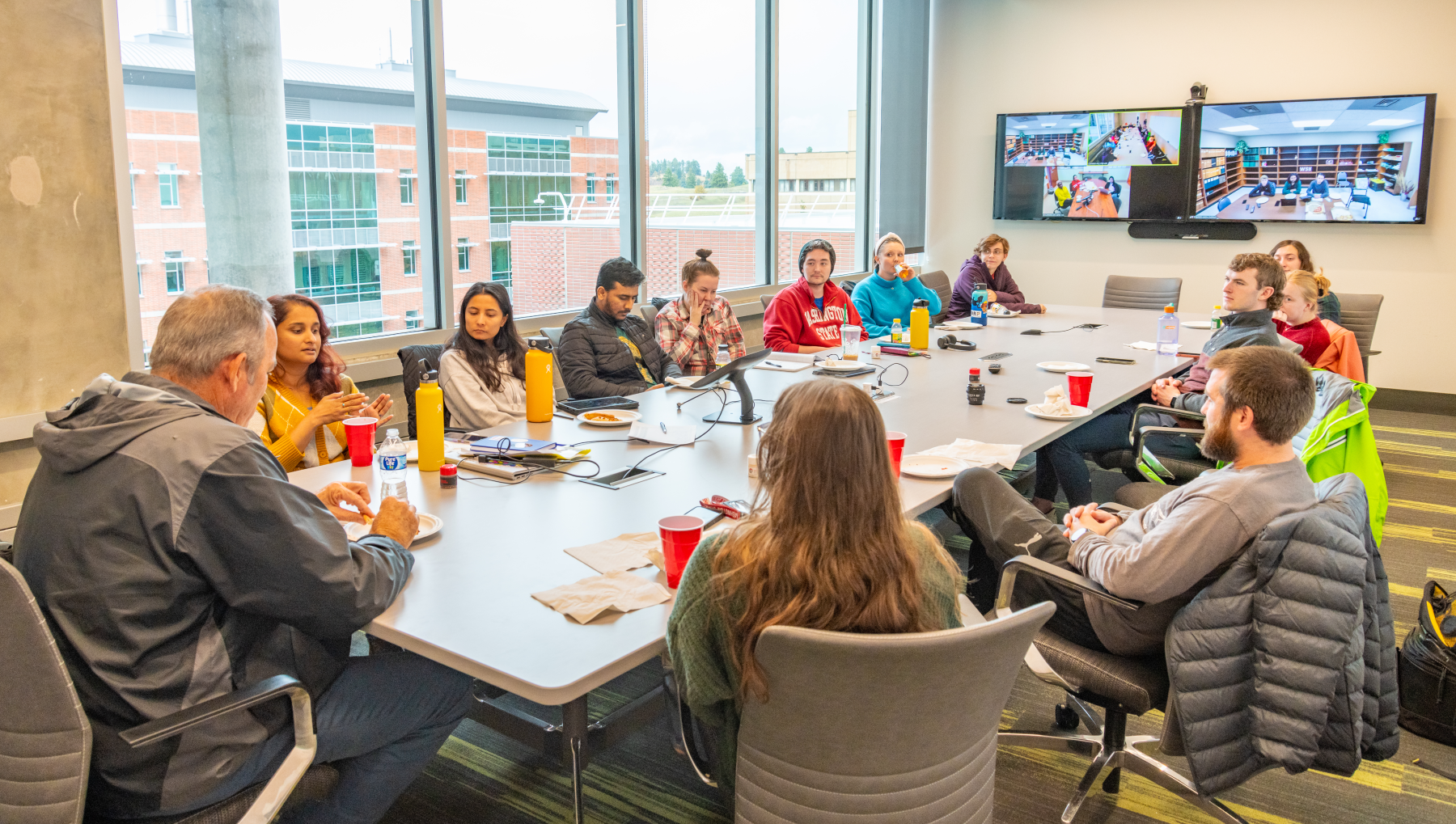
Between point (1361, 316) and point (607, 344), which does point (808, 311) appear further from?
point (1361, 316)

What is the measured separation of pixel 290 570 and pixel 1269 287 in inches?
142

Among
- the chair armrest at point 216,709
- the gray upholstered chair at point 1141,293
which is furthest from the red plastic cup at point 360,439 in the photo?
the gray upholstered chair at point 1141,293

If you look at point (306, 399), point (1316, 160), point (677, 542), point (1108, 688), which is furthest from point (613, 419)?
point (1316, 160)

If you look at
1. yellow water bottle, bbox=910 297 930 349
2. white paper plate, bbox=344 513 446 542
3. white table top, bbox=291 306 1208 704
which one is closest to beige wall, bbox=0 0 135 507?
white table top, bbox=291 306 1208 704

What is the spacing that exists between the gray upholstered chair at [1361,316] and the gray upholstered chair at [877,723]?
517 centimetres

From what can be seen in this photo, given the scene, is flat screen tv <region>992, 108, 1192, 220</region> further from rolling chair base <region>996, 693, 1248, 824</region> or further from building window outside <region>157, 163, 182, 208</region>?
building window outside <region>157, 163, 182, 208</region>

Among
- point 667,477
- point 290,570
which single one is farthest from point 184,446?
point 667,477

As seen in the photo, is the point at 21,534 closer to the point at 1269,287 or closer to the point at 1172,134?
the point at 1269,287

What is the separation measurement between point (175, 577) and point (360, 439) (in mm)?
1096

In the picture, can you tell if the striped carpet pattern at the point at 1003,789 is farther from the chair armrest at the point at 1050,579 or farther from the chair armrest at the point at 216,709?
the chair armrest at the point at 216,709

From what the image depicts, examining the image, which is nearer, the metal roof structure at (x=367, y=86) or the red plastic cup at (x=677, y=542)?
the red plastic cup at (x=677, y=542)

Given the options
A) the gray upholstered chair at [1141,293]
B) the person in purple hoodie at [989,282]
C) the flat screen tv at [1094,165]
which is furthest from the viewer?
the flat screen tv at [1094,165]

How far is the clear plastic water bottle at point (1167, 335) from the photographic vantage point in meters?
4.75

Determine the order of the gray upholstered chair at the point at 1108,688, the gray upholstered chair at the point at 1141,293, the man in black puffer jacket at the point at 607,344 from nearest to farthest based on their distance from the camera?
1. the gray upholstered chair at the point at 1108,688
2. the man in black puffer jacket at the point at 607,344
3. the gray upholstered chair at the point at 1141,293
